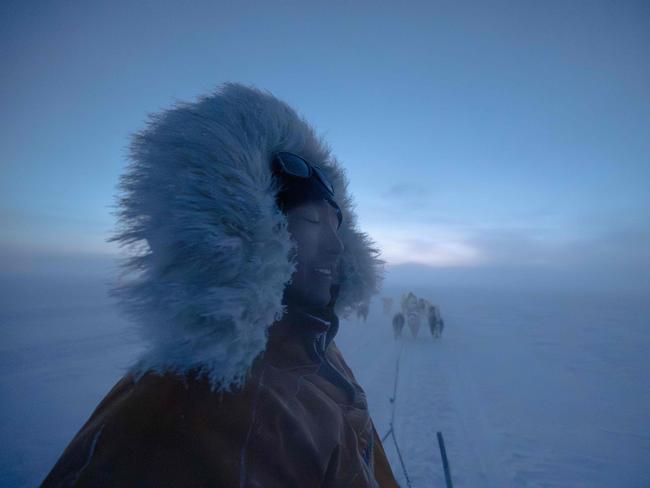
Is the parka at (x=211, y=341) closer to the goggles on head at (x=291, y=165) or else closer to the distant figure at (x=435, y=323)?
the goggles on head at (x=291, y=165)

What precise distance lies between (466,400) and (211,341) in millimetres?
5984

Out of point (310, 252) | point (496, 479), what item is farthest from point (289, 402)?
point (496, 479)

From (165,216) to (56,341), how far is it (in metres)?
11.1

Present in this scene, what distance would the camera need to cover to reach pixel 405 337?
1070 cm

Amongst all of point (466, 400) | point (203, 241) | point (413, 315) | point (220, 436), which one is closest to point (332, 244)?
point (203, 241)

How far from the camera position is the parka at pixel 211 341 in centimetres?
77

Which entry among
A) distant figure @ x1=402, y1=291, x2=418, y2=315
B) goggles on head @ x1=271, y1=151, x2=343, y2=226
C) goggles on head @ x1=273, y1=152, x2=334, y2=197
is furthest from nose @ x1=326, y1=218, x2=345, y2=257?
distant figure @ x1=402, y1=291, x2=418, y2=315

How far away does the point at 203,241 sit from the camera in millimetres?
969

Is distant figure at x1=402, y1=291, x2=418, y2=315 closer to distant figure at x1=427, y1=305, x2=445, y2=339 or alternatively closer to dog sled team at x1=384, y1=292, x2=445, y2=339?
dog sled team at x1=384, y1=292, x2=445, y2=339

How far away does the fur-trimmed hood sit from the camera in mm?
926

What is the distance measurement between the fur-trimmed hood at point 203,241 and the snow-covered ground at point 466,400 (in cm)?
18

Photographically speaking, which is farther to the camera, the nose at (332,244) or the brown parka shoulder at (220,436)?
the nose at (332,244)

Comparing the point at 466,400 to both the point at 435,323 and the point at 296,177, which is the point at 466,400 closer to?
the point at 435,323

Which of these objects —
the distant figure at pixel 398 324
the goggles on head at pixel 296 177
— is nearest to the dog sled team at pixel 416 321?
the distant figure at pixel 398 324
